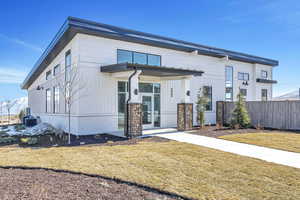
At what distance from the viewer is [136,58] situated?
1199 centimetres

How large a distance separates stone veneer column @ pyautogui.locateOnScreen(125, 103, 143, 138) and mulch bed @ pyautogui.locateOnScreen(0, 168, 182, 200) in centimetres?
498

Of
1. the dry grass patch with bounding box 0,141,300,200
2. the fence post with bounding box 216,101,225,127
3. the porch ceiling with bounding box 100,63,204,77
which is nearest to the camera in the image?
the dry grass patch with bounding box 0,141,300,200

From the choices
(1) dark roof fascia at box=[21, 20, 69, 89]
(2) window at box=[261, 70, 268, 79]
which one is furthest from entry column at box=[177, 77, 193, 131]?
(2) window at box=[261, 70, 268, 79]

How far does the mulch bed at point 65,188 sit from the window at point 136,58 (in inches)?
319

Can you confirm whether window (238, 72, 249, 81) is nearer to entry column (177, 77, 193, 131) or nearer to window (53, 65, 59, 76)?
entry column (177, 77, 193, 131)

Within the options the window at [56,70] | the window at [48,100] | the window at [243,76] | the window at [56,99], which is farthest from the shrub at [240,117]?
the window at [48,100]

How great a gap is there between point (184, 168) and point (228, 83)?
13.9 meters

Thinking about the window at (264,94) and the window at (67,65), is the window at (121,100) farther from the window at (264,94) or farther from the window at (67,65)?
the window at (264,94)

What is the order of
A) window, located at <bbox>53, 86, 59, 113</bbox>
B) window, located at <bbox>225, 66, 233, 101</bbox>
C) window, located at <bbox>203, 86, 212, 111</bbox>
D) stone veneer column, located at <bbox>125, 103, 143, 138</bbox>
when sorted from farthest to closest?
window, located at <bbox>225, 66, 233, 101</bbox> → window, located at <bbox>203, 86, 212, 111</bbox> → window, located at <bbox>53, 86, 59, 113</bbox> → stone veneer column, located at <bbox>125, 103, 143, 138</bbox>

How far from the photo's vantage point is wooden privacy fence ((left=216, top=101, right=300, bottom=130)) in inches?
491

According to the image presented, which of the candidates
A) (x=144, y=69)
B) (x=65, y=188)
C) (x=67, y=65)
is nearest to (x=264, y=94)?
(x=144, y=69)

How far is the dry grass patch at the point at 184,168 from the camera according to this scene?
3656 mm

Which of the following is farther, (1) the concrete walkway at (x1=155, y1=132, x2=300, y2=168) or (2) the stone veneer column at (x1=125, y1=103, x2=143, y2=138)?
(2) the stone veneer column at (x1=125, y1=103, x2=143, y2=138)

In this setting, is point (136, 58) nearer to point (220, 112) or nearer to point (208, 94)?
point (208, 94)
